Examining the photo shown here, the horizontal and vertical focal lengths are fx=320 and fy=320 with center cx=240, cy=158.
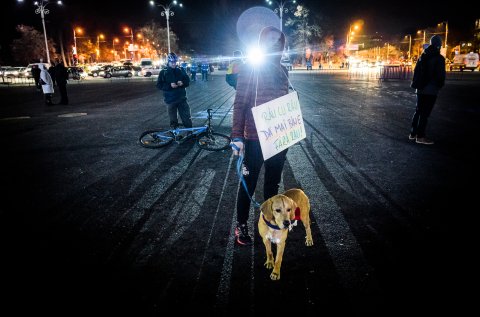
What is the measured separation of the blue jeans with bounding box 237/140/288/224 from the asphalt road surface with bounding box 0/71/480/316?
1.58 feet

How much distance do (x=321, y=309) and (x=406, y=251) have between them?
129 cm

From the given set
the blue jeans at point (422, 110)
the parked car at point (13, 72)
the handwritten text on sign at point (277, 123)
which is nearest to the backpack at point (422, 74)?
the blue jeans at point (422, 110)

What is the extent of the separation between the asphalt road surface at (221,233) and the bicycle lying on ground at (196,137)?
258mm

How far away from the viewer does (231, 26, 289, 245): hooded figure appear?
9.55ft

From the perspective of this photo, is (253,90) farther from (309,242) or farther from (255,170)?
(309,242)

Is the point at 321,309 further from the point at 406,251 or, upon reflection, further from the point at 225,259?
the point at 406,251

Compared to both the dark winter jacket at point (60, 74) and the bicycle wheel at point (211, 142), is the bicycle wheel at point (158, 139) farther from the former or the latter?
the dark winter jacket at point (60, 74)

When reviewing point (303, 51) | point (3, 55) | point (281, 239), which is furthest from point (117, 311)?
point (3, 55)

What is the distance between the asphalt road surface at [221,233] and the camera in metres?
2.62

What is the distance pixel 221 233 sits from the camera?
143 inches

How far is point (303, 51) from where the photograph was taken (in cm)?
6312

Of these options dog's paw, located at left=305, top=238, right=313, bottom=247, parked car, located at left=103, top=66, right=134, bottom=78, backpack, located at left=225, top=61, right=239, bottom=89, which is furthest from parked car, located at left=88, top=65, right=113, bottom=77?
dog's paw, located at left=305, top=238, right=313, bottom=247

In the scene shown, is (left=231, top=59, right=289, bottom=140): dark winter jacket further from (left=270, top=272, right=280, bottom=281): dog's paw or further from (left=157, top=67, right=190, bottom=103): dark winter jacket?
(left=157, top=67, right=190, bottom=103): dark winter jacket

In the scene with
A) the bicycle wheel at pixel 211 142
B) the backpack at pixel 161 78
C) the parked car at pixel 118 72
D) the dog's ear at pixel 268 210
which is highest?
the parked car at pixel 118 72
